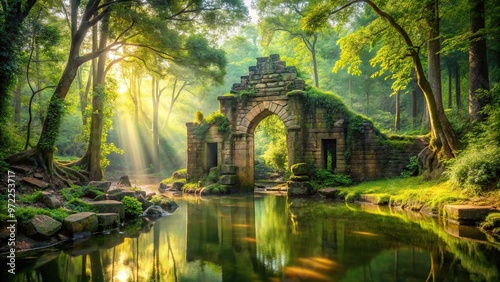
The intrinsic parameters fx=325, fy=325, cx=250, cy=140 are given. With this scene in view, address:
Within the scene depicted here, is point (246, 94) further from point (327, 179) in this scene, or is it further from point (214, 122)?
point (327, 179)

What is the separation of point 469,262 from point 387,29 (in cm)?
926

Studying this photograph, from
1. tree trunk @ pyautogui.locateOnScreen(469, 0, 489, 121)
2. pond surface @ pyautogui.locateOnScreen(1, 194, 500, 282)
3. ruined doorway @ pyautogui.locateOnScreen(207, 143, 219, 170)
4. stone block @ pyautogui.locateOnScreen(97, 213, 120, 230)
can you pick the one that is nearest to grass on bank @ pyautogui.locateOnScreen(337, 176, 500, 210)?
pond surface @ pyautogui.locateOnScreen(1, 194, 500, 282)

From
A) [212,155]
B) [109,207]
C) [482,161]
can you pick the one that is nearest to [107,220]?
[109,207]

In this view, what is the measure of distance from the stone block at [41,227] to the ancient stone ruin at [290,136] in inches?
380

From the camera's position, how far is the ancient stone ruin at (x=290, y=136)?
46.7 ft

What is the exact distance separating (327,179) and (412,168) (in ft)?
11.4

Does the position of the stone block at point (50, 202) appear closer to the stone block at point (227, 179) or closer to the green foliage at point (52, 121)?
the green foliage at point (52, 121)

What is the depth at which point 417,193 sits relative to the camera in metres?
9.79

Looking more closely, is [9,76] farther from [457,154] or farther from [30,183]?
[457,154]

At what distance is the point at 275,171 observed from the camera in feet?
77.5

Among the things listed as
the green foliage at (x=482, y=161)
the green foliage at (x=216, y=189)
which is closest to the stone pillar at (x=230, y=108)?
the green foliage at (x=216, y=189)

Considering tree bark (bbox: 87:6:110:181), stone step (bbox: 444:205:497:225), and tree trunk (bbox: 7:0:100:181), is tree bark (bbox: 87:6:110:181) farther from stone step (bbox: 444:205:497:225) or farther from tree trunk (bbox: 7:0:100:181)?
stone step (bbox: 444:205:497:225)

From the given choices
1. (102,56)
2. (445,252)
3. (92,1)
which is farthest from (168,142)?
(445,252)

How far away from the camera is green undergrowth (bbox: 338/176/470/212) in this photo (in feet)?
27.6
